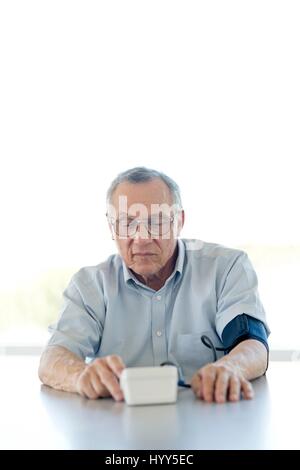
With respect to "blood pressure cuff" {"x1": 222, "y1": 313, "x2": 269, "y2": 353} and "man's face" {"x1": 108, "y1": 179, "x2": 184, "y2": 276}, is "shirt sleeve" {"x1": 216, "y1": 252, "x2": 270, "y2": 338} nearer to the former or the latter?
"blood pressure cuff" {"x1": 222, "y1": 313, "x2": 269, "y2": 353}

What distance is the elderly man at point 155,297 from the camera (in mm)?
1928

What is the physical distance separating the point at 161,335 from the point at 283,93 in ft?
5.38

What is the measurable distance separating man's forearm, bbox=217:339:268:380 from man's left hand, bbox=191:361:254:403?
12 centimetres

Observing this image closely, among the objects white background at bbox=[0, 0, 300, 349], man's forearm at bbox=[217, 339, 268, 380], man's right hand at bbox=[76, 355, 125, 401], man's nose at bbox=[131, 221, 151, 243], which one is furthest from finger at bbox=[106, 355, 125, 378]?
white background at bbox=[0, 0, 300, 349]

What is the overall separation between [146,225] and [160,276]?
20 centimetres

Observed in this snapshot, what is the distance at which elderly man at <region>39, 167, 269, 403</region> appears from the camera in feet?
6.32

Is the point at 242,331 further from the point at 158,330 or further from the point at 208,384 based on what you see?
the point at 208,384

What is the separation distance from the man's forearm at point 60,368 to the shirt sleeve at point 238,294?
0.40m

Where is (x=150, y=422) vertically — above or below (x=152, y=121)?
below

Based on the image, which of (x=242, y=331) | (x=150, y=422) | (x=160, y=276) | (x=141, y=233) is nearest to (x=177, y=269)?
(x=160, y=276)

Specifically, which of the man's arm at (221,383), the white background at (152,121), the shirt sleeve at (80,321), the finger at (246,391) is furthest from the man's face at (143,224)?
the white background at (152,121)

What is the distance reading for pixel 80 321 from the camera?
1980mm

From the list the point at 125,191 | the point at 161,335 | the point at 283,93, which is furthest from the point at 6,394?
the point at 283,93
